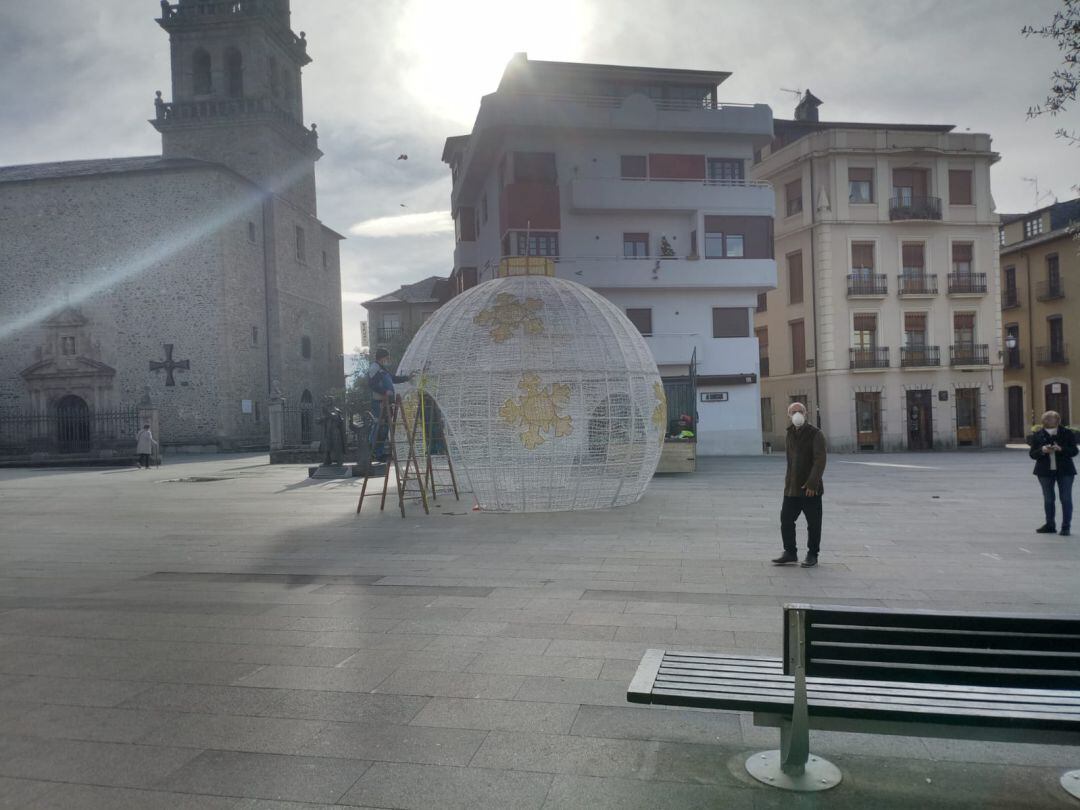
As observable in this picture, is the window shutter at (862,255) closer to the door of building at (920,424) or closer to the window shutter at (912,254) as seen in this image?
the window shutter at (912,254)

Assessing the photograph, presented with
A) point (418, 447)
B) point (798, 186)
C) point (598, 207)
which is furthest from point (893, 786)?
point (798, 186)

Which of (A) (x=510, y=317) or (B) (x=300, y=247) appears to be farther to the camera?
(B) (x=300, y=247)

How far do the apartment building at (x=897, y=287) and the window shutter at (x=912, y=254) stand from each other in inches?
1.7

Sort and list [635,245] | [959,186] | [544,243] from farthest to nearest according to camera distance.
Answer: [959,186], [635,245], [544,243]

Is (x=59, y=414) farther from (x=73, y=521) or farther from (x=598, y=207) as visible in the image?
(x=73, y=521)

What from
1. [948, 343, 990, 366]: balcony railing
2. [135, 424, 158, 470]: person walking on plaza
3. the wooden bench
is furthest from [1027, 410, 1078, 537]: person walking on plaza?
[948, 343, 990, 366]: balcony railing

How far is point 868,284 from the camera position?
36.2 meters

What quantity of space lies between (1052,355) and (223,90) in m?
44.2

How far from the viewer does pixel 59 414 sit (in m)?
39.4

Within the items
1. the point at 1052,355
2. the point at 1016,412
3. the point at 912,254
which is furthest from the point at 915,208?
the point at 1016,412

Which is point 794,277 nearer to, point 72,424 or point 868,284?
point 868,284

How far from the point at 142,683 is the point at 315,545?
4.99m

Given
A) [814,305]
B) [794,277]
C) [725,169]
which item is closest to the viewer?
[725,169]

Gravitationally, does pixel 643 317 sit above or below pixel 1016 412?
above
